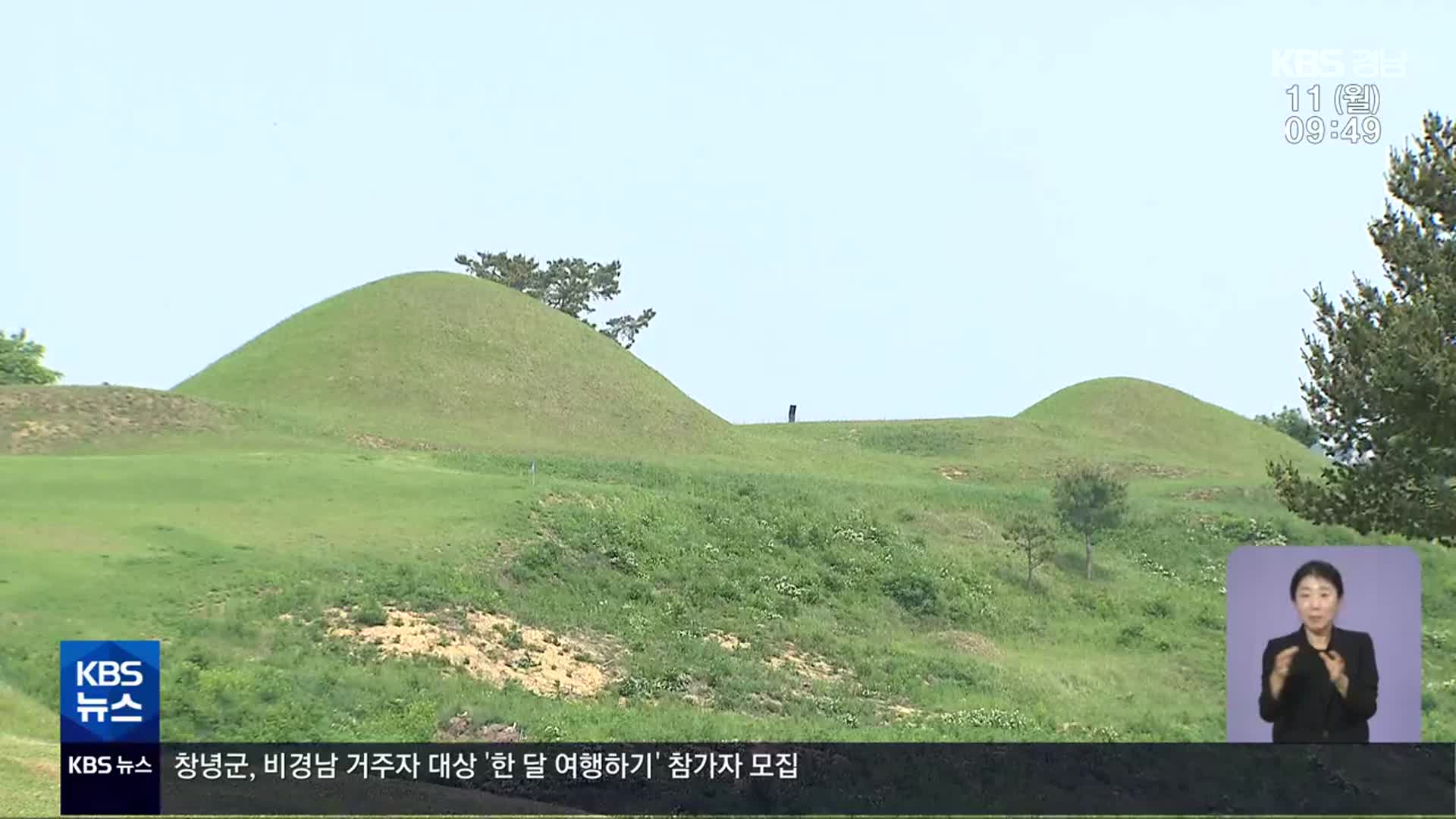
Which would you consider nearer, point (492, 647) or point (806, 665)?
point (492, 647)

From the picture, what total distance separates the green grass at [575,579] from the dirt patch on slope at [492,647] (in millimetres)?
257

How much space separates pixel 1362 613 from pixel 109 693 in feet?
37.9

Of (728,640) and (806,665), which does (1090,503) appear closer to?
(806,665)

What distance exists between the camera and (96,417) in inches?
1821

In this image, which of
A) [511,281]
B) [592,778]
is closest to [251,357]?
[511,281]

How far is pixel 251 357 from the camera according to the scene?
68062 mm

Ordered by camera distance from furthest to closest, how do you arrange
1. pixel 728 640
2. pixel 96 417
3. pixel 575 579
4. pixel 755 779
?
pixel 96 417 → pixel 575 579 → pixel 728 640 → pixel 755 779

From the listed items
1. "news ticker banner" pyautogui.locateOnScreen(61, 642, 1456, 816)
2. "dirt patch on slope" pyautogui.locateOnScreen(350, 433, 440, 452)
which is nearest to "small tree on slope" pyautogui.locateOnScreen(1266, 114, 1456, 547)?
"news ticker banner" pyautogui.locateOnScreen(61, 642, 1456, 816)

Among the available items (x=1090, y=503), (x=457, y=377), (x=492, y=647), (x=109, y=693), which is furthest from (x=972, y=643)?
(x=457, y=377)

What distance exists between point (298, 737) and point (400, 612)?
5.89 m

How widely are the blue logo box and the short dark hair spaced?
10.9 metres

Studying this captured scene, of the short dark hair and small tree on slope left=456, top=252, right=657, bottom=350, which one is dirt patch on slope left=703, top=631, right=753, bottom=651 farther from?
small tree on slope left=456, top=252, right=657, bottom=350

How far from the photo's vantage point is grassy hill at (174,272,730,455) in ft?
189

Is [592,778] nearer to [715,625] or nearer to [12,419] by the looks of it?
[715,625]
